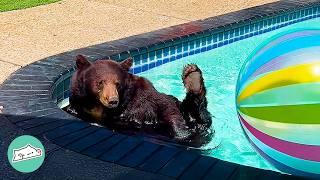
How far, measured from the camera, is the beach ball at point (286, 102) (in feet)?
11.3

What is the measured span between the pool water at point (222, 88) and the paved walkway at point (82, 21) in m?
0.82

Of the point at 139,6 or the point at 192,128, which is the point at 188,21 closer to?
the point at 139,6

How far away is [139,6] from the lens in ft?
35.4

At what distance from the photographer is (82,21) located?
31.0 feet

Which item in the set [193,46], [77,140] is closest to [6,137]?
[77,140]

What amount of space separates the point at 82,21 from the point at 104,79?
456 cm

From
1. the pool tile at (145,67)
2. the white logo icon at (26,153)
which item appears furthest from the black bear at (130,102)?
the pool tile at (145,67)

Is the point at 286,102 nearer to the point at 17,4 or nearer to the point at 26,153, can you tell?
the point at 26,153

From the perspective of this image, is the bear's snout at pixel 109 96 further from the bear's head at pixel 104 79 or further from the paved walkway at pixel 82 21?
the paved walkway at pixel 82 21

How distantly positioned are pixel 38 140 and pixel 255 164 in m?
2.13

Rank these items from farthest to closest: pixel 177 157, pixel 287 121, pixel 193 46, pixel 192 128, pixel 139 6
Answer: pixel 139 6
pixel 193 46
pixel 192 128
pixel 177 157
pixel 287 121

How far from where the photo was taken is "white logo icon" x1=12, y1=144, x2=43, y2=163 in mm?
4289

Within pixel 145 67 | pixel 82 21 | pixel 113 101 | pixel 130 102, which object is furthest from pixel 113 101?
pixel 82 21

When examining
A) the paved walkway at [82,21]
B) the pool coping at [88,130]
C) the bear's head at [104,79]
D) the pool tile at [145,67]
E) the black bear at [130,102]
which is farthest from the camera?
the pool tile at [145,67]
